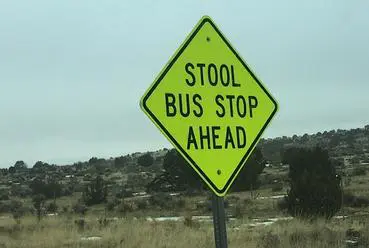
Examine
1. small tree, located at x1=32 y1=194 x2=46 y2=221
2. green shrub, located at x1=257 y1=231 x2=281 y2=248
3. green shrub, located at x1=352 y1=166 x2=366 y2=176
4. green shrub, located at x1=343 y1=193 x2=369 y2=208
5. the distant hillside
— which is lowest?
green shrub, located at x1=257 y1=231 x2=281 y2=248

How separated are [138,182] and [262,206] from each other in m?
27.8

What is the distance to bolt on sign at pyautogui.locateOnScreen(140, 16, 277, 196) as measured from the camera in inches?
174

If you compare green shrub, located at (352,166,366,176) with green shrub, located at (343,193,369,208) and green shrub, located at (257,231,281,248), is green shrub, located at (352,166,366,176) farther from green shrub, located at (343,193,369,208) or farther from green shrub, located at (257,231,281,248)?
green shrub, located at (257,231,281,248)

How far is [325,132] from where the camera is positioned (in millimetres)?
108000

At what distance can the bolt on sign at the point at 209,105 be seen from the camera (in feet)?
14.5

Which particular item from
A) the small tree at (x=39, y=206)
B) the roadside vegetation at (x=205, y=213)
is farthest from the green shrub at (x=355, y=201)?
the small tree at (x=39, y=206)

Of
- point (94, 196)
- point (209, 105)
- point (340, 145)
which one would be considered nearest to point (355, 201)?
point (94, 196)

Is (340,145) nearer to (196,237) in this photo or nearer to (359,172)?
(359,172)

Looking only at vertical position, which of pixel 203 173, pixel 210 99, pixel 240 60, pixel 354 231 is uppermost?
pixel 240 60

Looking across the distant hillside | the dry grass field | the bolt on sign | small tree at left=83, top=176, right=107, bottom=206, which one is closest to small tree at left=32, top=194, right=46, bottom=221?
small tree at left=83, top=176, right=107, bottom=206

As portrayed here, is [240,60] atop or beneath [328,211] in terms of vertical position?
atop

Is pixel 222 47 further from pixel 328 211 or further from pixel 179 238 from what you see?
pixel 328 211

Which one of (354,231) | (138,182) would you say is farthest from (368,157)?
(354,231)

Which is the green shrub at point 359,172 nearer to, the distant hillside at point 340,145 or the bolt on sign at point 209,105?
the distant hillside at point 340,145
